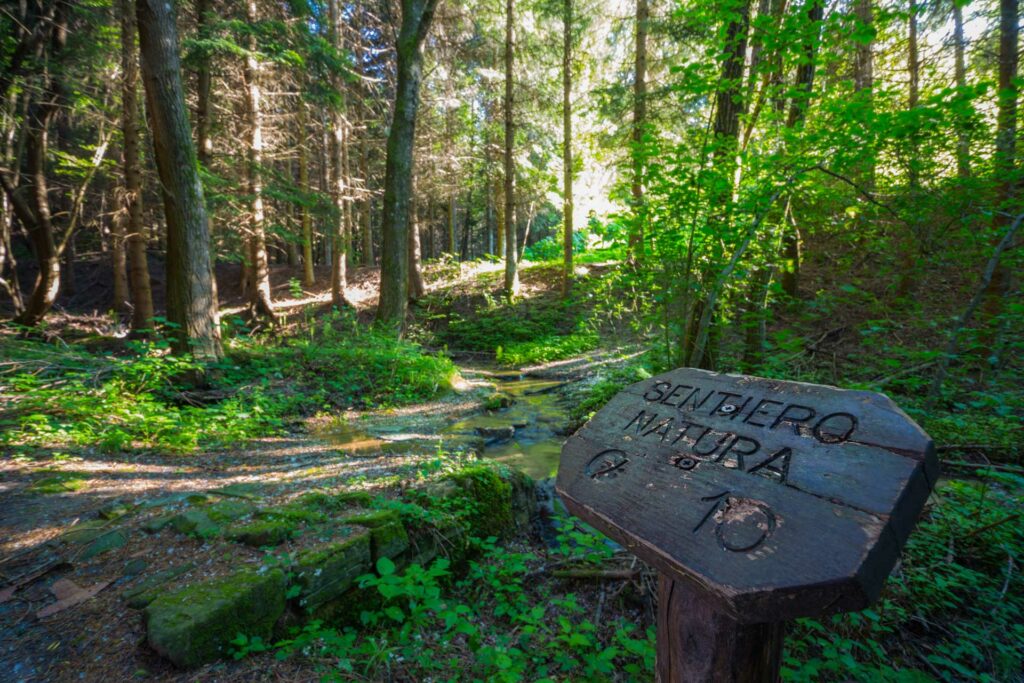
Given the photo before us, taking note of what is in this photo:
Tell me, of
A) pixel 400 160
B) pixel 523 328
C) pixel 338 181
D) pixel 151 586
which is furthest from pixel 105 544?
pixel 338 181

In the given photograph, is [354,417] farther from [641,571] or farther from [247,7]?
[247,7]

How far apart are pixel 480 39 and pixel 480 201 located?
8.24 metres

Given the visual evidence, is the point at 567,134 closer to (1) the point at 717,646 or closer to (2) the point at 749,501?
(2) the point at 749,501

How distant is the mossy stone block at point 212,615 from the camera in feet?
6.63

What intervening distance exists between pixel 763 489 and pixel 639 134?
10.5 m

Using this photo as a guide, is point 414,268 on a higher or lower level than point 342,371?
higher

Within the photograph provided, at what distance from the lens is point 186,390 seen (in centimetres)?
597

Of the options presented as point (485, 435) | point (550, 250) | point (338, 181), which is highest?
point (338, 181)

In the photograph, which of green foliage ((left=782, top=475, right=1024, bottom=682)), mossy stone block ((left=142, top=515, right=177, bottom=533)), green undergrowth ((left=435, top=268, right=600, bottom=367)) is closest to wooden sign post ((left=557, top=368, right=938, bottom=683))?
green foliage ((left=782, top=475, right=1024, bottom=682))

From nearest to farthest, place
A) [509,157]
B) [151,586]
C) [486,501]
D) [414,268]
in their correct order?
[151,586] → [486,501] → [509,157] → [414,268]

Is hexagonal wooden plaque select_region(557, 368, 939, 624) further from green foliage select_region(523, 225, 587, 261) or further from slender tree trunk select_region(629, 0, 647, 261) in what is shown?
green foliage select_region(523, 225, 587, 261)

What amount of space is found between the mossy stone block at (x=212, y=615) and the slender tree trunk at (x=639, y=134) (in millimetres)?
4354

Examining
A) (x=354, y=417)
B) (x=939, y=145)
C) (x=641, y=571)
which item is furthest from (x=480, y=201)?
(x=641, y=571)

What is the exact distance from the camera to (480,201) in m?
21.3
